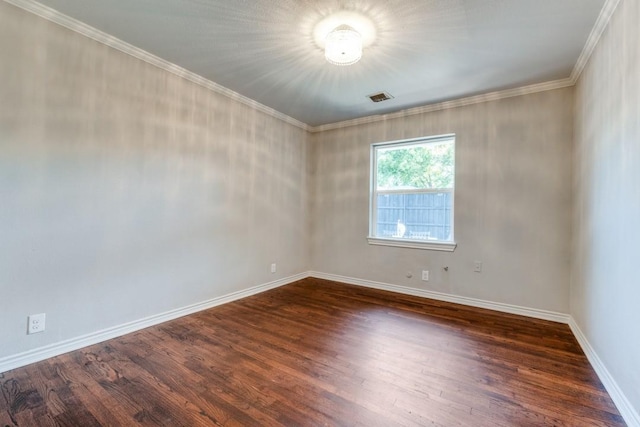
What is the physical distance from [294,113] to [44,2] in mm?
2573

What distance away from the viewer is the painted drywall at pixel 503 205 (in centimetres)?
287

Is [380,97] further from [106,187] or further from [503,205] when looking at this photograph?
[106,187]

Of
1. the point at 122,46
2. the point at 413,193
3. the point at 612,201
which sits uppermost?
the point at 122,46

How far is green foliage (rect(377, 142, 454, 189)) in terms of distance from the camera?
11.7 ft

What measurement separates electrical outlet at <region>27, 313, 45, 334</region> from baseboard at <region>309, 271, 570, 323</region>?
3197 millimetres

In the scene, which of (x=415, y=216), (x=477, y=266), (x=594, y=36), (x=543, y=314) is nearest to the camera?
(x=594, y=36)

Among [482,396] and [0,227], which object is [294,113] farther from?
[482,396]

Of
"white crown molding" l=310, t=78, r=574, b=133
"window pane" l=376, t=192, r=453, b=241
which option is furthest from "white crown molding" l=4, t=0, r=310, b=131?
"window pane" l=376, t=192, r=453, b=241

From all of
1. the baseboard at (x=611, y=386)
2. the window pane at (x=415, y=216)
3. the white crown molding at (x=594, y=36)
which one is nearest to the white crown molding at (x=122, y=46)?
the window pane at (x=415, y=216)

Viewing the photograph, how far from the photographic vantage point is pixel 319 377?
185 centimetres

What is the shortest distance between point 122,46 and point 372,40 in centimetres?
206

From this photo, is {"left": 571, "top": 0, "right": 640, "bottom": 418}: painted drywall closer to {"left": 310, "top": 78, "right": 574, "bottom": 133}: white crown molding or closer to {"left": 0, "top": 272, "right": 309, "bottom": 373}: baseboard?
{"left": 310, "top": 78, "right": 574, "bottom": 133}: white crown molding

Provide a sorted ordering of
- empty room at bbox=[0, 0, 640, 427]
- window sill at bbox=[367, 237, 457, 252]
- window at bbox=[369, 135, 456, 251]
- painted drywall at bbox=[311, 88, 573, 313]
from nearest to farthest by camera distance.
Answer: empty room at bbox=[0, 0, 640, 427], painted drywall at bbox=[311, 88, 573, 313], window sill at bbox=[367, 237, 457, 252], window at bbox=[369, 135, 456, 251]

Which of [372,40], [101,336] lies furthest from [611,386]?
[101,336]
